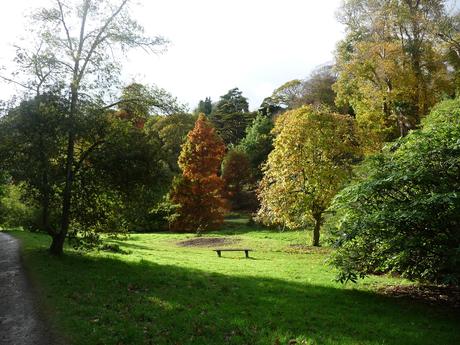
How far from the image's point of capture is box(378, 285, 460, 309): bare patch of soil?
11596mm

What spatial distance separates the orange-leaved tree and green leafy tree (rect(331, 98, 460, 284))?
102 feet

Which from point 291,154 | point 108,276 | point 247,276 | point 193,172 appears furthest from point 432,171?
point 193,172

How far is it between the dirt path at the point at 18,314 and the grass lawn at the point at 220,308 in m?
0.36

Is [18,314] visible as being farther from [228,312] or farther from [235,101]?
[235,101]

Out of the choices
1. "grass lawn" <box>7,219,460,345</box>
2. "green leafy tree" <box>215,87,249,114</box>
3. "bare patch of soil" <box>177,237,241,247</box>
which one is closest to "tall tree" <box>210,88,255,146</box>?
"green leafy tree" <box>215,87,249,114</box>

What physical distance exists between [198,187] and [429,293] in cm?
3190

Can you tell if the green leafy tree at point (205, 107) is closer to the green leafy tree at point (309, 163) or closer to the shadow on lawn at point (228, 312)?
the green leafy tree at point (309, 163)

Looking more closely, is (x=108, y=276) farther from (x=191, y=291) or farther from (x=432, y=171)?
(x=432, y=171)

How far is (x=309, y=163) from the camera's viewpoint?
84.8 feet

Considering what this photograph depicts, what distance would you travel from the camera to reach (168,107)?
17766 mm

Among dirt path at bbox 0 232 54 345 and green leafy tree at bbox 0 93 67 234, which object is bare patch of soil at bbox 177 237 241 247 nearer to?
green leafy tree at bbox 0 93 67 234

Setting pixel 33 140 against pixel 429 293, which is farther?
pixel 33 140

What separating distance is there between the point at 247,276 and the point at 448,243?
7.07 metres

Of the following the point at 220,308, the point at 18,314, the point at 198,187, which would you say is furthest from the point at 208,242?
the point at 18,314
